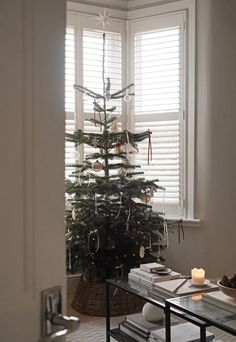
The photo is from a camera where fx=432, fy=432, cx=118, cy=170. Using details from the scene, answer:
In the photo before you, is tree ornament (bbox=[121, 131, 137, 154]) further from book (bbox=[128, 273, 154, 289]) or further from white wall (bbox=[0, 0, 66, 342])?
white wall (bbox=[0, 0, 66, 342])

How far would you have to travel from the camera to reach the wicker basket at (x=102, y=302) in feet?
11.7

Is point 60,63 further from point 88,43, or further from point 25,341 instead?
point 88,43

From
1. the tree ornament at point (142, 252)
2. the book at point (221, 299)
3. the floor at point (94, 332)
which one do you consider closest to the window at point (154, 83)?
the tree ornament at point (142, 252)

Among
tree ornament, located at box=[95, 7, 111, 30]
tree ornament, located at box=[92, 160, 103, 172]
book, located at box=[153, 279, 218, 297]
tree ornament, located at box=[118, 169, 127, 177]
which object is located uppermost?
tree ornament, located at box=[95, 7, 111, 30]

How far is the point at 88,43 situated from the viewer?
4.26m

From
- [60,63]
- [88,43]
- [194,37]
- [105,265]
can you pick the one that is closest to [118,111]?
[88,43]

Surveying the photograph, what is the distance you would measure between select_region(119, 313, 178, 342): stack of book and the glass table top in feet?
1.03

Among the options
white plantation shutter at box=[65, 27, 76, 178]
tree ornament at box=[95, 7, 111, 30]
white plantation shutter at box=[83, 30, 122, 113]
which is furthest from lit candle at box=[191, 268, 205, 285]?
tree ornament at box=[95, 7, 111, 30]

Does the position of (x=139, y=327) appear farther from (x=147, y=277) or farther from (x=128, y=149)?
(x=128, y=149)

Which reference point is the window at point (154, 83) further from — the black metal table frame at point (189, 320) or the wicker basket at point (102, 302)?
the black metal table frame at point (189, 320)

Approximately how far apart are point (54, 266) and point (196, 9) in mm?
3671

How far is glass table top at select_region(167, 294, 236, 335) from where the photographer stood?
6.74 feet

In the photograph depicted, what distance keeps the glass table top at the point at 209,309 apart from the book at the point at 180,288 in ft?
0.22

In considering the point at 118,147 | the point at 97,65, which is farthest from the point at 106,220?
the point at 97,65
